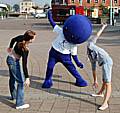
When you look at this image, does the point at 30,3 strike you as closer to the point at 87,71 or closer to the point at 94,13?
the point at 94,13

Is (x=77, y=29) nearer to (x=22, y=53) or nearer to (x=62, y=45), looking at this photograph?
(x=62, y=45)

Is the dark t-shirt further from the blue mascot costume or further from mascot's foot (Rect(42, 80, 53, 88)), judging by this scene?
mascot's foot (Rect(42, 80, 53, 88))

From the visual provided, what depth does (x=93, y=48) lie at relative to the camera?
773 cm

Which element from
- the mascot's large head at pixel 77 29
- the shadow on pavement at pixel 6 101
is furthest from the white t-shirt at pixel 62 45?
the shadow on pavement at pixel 6 101

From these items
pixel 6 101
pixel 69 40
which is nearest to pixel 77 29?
pixel 69 40

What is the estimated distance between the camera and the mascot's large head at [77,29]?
860cm

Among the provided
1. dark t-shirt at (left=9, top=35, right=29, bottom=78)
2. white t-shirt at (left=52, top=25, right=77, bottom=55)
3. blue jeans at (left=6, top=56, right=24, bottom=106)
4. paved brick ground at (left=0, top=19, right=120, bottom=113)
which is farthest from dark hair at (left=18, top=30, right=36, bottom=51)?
white t-shirt at (left=52, top=25, right=77, bottom=55)

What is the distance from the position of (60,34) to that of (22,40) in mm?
2096

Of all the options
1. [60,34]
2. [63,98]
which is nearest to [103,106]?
[63,98]

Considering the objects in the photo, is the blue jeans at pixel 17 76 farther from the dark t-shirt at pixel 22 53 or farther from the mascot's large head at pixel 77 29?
the mascot's large head at pixel 77 29

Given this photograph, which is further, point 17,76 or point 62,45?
point 62,45

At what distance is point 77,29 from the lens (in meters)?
8.60

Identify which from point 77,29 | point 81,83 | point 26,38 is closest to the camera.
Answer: point 26,38

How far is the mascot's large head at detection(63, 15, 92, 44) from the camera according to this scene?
8602 mm
